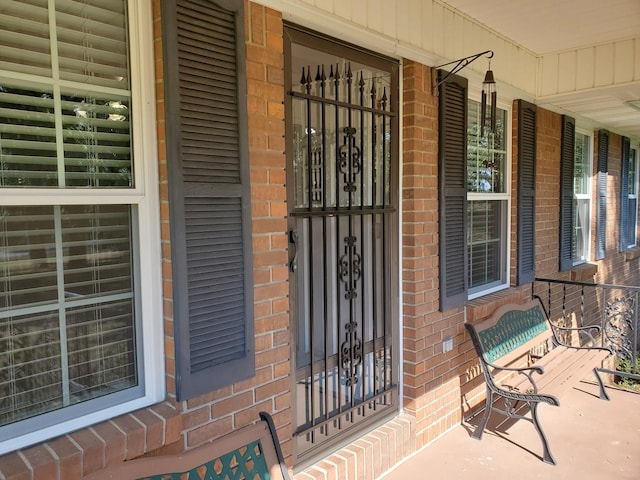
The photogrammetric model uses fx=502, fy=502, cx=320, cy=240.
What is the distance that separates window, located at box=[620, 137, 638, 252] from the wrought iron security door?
6.17 meters

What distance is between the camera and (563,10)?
3.63 m

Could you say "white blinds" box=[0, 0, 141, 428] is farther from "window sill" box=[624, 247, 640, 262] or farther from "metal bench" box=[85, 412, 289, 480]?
"window sill" box=[624, 247, 640, 262]

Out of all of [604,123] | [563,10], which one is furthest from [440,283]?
[604,123]

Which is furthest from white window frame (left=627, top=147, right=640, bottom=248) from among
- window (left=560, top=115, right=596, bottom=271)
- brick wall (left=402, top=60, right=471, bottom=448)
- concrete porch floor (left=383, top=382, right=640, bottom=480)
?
brick wall (left=402, top=60, right=471, bottom=448)

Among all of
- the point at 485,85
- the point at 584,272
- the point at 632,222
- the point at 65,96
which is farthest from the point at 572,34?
the point at 632,222

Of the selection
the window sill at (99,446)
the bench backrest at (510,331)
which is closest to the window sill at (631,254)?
the bench backrest at (510,331)

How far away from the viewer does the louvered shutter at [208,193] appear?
2.00m

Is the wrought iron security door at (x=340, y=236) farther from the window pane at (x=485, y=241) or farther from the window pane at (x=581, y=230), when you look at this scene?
the window pane at (x=581, y=230)

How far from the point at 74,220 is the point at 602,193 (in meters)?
6.99

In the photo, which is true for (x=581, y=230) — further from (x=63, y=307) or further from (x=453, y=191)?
(x=63, y=307)

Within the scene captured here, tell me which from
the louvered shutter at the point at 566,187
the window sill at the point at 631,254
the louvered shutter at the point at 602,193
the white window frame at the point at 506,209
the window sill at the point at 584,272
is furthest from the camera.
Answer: the window sill at the point at 631,254

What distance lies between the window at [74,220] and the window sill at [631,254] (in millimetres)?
8358

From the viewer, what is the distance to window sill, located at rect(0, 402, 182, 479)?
63.8 inches

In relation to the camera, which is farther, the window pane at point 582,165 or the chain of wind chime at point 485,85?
the window pane at point 582,165
